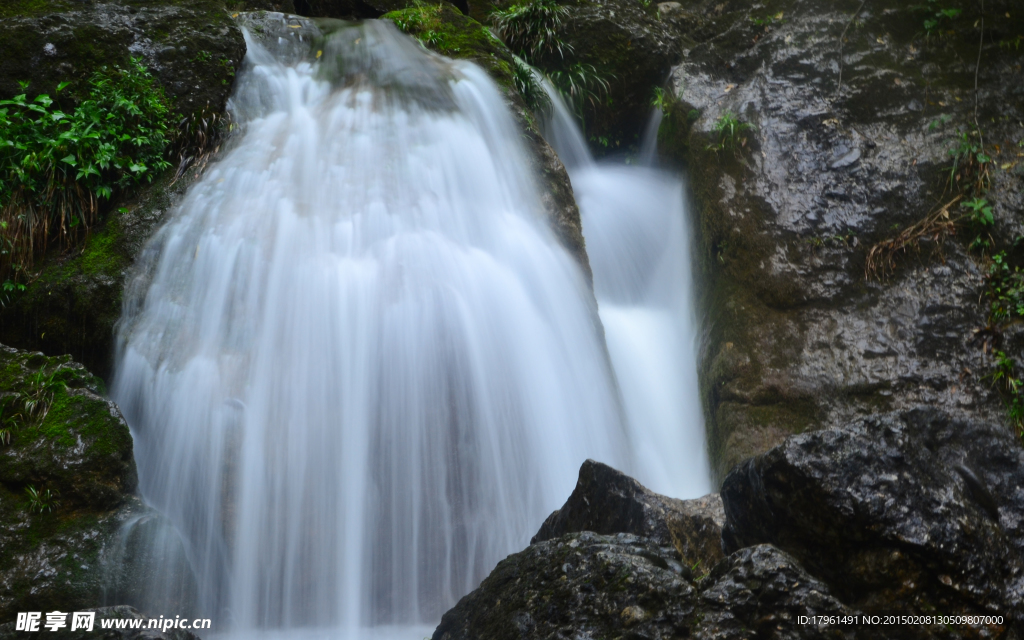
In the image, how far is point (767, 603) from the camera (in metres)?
1.88

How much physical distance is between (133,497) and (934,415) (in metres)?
3.86

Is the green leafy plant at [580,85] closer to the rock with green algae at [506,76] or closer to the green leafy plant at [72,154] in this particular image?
the rock with green algae at [506,76]

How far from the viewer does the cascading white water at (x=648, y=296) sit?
5043 mm

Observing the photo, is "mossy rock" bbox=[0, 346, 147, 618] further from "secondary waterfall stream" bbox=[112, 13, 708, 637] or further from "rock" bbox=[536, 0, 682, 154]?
"rock" bbox=[536, 0, 682, 154]

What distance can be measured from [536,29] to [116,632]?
7572 mm

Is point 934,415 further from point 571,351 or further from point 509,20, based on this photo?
point 509,20

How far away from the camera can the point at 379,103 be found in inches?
241

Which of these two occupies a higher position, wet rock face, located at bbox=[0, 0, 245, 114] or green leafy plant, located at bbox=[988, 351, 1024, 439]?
wet rock face, located at bbox=[0, 0, 245, 114]

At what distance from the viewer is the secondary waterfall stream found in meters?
3.62

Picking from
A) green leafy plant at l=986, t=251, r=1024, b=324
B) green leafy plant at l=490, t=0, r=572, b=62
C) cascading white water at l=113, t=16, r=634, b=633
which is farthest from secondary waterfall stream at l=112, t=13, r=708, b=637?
green leafy plant at l=490, t=0, r=572, b=62

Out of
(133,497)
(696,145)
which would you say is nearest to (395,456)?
(133,497)

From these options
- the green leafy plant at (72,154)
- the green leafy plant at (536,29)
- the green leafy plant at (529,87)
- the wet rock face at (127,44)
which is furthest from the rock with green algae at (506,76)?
the green leafy plant at (72,154)

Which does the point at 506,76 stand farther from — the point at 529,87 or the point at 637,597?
the point at 637,597

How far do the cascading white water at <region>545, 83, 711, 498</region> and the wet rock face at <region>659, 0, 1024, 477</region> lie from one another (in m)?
0.34
